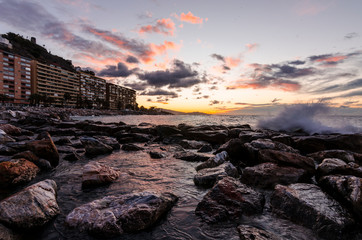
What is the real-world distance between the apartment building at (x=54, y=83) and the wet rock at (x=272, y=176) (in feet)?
436

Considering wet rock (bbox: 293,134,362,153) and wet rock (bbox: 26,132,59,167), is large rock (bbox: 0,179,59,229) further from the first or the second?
wet rock (bbox: 293,134,362,153)

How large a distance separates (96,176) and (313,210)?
481 cm

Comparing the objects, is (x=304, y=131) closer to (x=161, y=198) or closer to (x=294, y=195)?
(x=294, y=195)

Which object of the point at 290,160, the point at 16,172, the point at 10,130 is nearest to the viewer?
the point at 16,172

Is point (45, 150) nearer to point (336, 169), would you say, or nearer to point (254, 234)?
point (254, 234)

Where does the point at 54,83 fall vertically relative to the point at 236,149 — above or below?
above

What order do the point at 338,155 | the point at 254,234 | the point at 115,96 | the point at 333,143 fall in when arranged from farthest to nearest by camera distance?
the point at 115,96
the point at 333,143
the point at 338,155
the point at 254,234

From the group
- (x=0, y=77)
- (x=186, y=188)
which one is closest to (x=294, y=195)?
(x=186, y=188)

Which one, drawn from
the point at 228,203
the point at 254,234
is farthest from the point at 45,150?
the point at 254,234

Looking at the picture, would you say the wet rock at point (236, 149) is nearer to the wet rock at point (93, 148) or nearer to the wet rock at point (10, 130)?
the wet rock at point (93, 148)

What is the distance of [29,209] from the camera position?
2879 mm

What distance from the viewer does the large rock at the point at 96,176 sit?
15.0ft

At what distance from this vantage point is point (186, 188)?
4.64 meters

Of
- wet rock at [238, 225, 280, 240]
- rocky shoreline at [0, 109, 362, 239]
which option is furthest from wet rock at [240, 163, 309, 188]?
wet rock at [238, 225, 280, 240]
